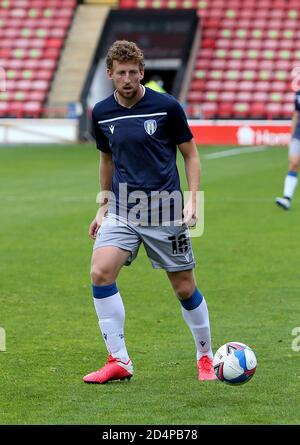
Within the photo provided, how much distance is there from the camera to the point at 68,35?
132ft

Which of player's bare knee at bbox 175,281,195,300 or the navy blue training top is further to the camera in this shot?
player's bare knee at bbox 175,281,195,300

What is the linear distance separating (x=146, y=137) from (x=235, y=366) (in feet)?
4.96

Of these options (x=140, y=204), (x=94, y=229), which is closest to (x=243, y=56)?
(x=94, y=229)

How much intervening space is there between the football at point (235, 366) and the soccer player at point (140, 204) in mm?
351

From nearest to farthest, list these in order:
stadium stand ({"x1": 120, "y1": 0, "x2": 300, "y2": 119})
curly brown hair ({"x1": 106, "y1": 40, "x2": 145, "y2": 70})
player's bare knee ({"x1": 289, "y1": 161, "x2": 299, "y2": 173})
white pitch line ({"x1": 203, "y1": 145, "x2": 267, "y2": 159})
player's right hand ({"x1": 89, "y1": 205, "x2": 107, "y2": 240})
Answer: curly brown hair ({"x1": 106, "y1": 40, "x2": 145, "y2": 70})
player's right hand ({"x1": 89, "y1": 205, "x2": 107, "y2": 240})
player's bare knee ({"x1": 289, "y1": 161, "x2": 299, "y2": 173})
white pitch line ({"x1": 203, "y1": 145, "x2": 267, "y2": 159})
stadium stand ({"x1": 120, "y1": 0, "x2": 300, "y2": 119})

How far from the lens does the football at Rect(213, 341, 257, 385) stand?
6605 mm

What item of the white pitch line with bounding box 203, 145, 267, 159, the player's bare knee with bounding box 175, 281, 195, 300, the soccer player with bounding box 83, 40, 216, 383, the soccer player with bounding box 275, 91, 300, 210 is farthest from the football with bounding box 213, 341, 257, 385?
the white pitch line with bounding box 203, 145, 267, 159

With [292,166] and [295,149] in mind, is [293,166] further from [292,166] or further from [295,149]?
[295,149]

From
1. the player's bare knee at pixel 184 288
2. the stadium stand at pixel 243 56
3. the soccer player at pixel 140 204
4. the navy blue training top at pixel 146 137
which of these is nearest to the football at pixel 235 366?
the soccer player at pixel 140 204

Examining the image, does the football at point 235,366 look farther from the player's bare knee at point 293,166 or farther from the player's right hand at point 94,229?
the player's bare knee at point 293,166

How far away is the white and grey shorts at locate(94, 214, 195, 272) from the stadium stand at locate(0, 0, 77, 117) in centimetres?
3043

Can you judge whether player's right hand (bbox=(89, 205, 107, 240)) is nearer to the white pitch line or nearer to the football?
the football

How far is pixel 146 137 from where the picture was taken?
22.6 ft

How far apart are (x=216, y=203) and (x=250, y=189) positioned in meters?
2.44
